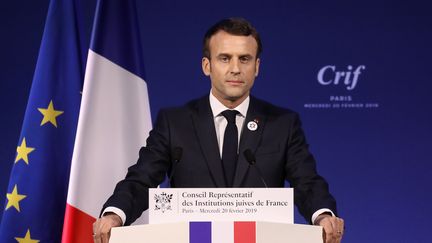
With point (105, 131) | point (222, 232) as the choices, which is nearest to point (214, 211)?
point (222, 232)

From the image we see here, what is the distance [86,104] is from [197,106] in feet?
2.48

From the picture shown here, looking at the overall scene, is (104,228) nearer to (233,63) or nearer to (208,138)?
(208,138)

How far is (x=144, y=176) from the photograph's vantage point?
8.59 ft

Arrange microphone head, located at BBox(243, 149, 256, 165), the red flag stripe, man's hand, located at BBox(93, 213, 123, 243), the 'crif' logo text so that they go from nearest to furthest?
1. man's hand, located at BBox(93, 213, 123, 243)
2. microphone head, located at BBox(243, 149, 256, 165)
3. the red flag stripe
4. the 'crif' logo text

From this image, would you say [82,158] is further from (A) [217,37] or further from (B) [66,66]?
(A) [217,37]

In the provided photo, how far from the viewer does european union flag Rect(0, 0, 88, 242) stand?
11.1 feet

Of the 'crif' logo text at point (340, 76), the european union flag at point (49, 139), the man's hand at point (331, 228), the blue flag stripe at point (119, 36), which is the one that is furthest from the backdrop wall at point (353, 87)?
the man's hand at point (331, 228)

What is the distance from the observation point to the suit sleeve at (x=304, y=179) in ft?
8.04

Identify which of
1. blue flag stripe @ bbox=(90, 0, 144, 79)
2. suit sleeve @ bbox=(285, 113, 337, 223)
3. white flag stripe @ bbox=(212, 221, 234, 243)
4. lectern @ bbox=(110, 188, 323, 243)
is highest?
blue flag stripe @ bbox=(90, 0, 144, 79)

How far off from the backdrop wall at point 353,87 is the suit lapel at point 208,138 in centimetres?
172

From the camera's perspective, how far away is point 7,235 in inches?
133

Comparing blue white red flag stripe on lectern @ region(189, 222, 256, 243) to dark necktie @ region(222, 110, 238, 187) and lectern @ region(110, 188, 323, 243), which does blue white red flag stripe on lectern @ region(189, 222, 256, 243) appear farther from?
dark necktie @ region(222, 110, 238, 187)

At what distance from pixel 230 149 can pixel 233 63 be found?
12.6 inches

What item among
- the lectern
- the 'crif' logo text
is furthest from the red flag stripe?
the 'crif' logo text
